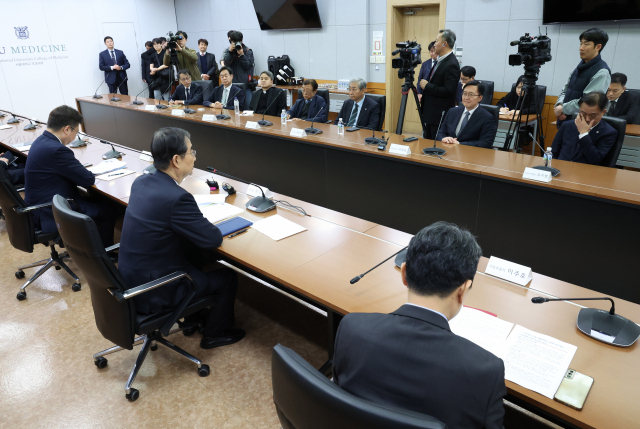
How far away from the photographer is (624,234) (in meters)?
2.34

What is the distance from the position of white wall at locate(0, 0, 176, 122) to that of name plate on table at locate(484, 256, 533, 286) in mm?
8789

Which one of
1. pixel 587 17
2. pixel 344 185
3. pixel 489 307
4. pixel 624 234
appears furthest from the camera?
pixel 587 17

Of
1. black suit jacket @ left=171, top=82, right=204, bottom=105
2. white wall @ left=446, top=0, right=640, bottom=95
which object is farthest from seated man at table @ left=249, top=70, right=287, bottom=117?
white wall @ left=446, top=0, right=640, bottom=95

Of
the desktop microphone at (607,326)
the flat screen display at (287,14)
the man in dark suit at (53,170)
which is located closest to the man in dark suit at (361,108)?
the man in dark suit at (53,170)

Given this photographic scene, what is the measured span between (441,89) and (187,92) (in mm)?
3652

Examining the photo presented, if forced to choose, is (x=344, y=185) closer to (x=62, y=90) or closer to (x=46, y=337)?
(x=46, y=337)

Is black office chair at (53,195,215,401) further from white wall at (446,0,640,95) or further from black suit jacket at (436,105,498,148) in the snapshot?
white wall at (446,0,640,95)

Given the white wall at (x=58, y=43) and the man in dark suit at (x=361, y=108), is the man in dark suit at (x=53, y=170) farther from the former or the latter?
the white wall at (x=58, y=43)

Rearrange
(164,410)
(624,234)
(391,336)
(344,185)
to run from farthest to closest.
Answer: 1. (344,185)
2. (624,234)
3. (164,410)
4. (391,336)

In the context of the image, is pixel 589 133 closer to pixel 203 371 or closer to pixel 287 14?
pixel 203 371

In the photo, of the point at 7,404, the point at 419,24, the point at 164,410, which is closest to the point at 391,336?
the point at 164,410

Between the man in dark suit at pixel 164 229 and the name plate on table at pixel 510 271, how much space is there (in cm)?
123

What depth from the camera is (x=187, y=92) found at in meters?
6.19

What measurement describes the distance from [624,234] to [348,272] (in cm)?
161
